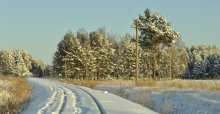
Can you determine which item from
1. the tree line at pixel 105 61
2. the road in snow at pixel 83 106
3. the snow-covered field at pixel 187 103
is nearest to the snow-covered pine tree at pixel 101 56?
the tree line at pixel 105 61

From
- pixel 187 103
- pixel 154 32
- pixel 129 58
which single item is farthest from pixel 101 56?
pixel 187 103

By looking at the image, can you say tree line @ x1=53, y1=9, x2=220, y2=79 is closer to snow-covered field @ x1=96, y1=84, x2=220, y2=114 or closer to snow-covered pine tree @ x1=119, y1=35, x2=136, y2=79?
snow-covered pine tree @ x1=119, y1=35, x2=136, y2=79

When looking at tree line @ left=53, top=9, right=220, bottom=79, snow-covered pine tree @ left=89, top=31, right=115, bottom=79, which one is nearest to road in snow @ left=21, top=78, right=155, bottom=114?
tree line @ left=53, top=9, right=220, bottom=79

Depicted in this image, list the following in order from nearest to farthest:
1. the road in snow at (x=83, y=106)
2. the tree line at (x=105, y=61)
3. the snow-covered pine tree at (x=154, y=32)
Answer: the road in snow at (x=83, y=106) < the snow-covered pine tree at (x=154, y=32) < the tree line at (x=105, y=61)

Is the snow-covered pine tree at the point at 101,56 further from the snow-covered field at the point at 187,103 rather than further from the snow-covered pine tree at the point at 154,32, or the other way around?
the snow-covered field at the point at 187,103

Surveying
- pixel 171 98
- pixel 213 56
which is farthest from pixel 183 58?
pixel 171 98

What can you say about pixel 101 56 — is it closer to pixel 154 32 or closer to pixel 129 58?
pixel 129 58

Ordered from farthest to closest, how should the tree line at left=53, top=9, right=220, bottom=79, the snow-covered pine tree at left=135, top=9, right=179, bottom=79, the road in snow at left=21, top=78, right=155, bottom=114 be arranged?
1. the tree line at left=53, top=9, right=220, bottom=79
2. the snow-covered pine tree at left=135, top=9, right=179, bottom=79
3. the road in snow at left=21, top=78, right=155, bottom=114

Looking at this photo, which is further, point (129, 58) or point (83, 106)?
point (129, 58)

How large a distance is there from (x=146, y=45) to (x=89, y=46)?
38.0 meters

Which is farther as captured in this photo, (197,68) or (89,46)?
(197,68)

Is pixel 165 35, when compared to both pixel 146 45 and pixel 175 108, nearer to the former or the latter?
pixel 146 45

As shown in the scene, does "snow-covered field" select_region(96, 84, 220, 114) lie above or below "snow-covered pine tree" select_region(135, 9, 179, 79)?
below

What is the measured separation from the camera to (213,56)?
97.4m
